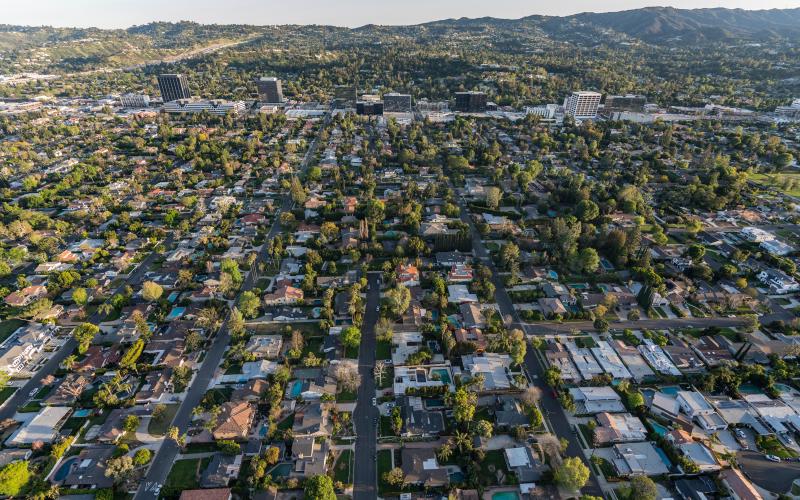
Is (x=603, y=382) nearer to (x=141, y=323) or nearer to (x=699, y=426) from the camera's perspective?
(x=699, y=426)


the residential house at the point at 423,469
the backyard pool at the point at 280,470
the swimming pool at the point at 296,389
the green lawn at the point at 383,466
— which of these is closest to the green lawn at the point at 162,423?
the swimming pool at the point at 296,389

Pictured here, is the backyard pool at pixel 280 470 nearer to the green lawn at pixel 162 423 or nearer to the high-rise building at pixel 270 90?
the green lawn at pixel 162 423

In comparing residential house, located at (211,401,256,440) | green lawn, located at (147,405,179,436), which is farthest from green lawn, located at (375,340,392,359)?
green lawn, located at (147,405,179,436)

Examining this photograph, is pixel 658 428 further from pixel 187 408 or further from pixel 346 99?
pixel 346 99

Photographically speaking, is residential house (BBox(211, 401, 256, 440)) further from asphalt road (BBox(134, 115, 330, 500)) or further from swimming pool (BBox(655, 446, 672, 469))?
swimming pool (BBox(655, 446, 672, 469))

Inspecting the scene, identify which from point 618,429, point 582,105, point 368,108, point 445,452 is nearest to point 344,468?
point 445,452

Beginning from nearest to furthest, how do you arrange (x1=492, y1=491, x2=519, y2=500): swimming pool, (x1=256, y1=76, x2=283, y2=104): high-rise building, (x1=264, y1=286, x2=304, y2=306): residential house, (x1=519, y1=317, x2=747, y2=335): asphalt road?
(x1=492, y1=491, x2=519, y2=500): swimming pool < (x1=519, y1=317, x2=747, y2=335): asphalt road < (x1=264, y1=286, x2=304, y2=306): residential house < (x1=256, y1=76, x2=283, y2=104): high-rise building

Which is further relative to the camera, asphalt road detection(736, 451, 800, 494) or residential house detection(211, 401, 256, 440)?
residential house detection(211, 401, 256, 440)
